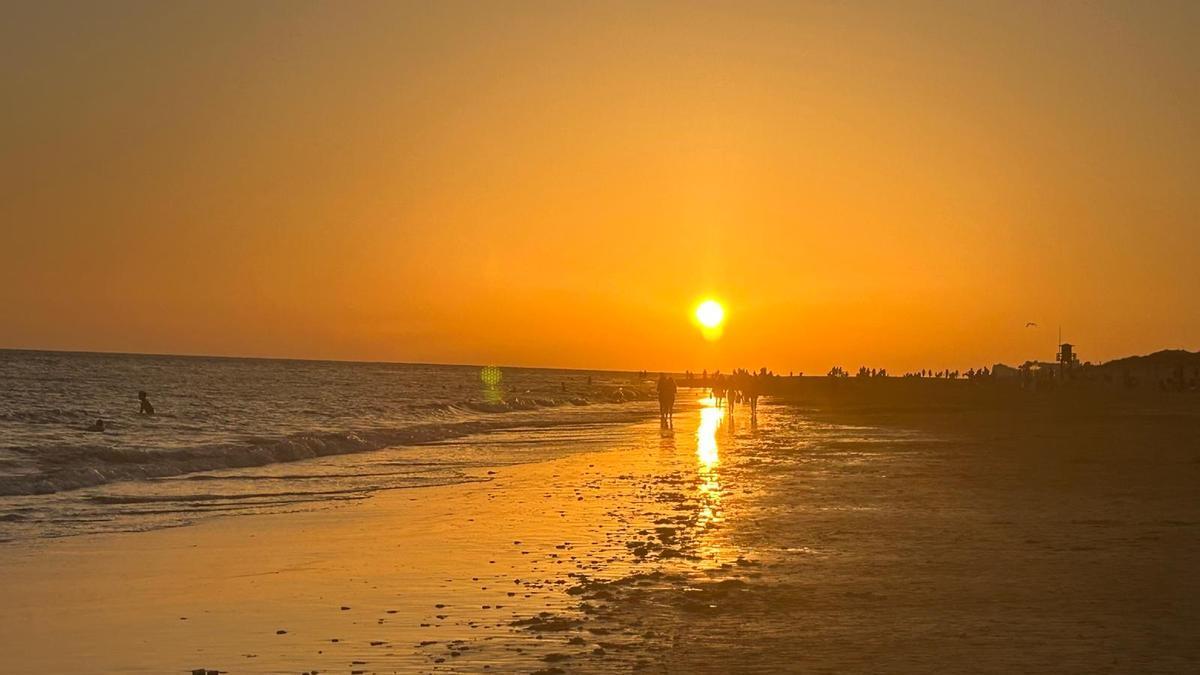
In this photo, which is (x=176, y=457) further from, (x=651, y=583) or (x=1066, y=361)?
(x=1066, y=361)

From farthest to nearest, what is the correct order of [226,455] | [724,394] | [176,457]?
1. [724,394]
2. [226,455]
3. [176,457]

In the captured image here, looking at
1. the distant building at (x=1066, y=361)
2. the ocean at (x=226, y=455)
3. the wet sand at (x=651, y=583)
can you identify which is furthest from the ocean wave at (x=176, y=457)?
the distant building at (x=1066, y=361)

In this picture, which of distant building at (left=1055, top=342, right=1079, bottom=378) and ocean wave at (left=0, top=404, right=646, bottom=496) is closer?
ocean wave at (left=0, top=404, right=646, bottom=496)

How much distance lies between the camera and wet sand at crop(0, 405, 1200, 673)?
8961 millimetres

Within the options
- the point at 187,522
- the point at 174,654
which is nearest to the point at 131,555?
the point at 187,522

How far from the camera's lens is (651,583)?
472 inches

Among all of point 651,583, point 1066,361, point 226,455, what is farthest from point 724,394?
point 651,583

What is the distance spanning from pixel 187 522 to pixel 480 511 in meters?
4.84

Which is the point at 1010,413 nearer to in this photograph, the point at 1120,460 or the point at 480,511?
the point at 1120,460

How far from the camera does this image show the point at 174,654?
9.27m

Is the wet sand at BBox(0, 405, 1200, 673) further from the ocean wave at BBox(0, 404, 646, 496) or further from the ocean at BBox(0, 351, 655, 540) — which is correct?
the ocean wave at BBox(0, 404, 646, 496)

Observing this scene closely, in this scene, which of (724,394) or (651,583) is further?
(724,394)

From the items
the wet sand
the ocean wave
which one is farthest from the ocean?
the wet sand

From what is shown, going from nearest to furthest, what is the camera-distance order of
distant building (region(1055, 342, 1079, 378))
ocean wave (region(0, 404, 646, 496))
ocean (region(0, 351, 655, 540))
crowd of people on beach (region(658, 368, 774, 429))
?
ocean (region(0, 351, 655, 540)) → ocean wave (region(0, 404, 646, 496)) → crowd of people on beach (region(658, 368, 774, 429)) → distant building (region(1055, 342, 1079, 378))
